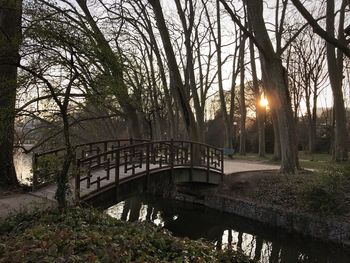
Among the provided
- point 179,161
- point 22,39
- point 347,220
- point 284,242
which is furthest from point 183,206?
point 22,39

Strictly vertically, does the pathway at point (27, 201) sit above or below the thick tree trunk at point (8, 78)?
below

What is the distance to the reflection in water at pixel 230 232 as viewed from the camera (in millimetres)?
9039

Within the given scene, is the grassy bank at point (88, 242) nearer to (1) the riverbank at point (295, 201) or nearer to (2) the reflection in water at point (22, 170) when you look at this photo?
(2) the reflection in water at point (22, 170)

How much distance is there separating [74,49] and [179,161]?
7.31m

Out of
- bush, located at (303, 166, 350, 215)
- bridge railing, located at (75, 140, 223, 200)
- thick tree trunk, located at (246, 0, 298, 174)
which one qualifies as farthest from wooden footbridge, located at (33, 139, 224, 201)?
bush, located at (303, 166, 350, 215)

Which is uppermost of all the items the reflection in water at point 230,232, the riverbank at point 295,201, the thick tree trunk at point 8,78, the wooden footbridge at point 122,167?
the thick tree trunk at point 8,78

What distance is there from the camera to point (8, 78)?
7938 millimetres

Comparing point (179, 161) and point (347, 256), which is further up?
point (179, 161)

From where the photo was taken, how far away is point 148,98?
2409cm

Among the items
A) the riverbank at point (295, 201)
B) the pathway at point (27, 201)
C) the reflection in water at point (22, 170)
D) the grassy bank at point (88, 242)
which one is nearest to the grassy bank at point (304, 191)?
the riverbank at point (295, 201)

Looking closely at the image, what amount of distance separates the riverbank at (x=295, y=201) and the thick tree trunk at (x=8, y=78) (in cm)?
723

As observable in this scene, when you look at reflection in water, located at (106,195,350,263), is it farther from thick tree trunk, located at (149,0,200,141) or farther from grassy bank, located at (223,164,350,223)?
thick tree trunk, located at (149,0,200,141)

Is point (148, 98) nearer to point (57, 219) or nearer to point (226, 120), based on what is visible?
point (226, 120)

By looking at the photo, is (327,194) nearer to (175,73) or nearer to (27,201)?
(27,201)
